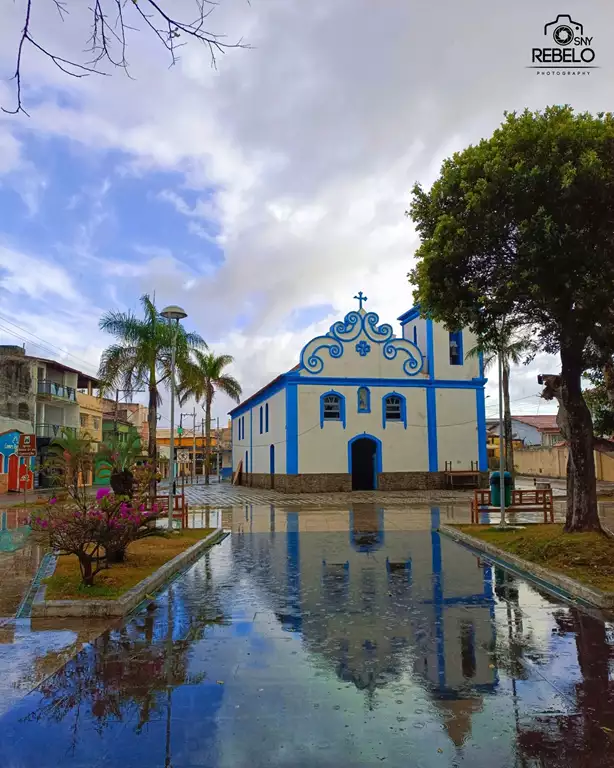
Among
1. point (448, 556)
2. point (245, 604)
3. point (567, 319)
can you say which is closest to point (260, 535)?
point (448, 556)

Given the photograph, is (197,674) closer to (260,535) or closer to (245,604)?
(245,604)

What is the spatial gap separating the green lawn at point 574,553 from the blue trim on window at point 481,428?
22.2 m

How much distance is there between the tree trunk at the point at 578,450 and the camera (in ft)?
36.9

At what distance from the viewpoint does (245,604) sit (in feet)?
25.5

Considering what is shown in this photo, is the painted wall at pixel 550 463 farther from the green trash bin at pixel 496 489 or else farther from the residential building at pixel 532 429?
the green trash bin at pixel 496 489

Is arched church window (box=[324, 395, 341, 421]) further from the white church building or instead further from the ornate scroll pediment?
the ornate scroll pediment

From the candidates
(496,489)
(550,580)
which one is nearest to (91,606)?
(550,580)

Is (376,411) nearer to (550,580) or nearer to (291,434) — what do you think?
(291,434)

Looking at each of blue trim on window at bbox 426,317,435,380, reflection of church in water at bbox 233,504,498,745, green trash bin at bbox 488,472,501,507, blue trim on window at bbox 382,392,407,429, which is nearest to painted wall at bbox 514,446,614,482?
blue trim on window at bbox 426,317,435,380

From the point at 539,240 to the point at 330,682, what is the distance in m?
7.87

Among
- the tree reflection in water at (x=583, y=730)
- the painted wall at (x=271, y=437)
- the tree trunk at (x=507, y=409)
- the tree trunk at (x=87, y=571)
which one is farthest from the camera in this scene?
the painted wall at (x=271, y=437)

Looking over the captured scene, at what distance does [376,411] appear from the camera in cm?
3278

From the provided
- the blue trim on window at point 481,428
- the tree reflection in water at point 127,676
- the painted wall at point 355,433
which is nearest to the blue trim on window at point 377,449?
the painted wall at point 355,433

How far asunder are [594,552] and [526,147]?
6.53 meters
